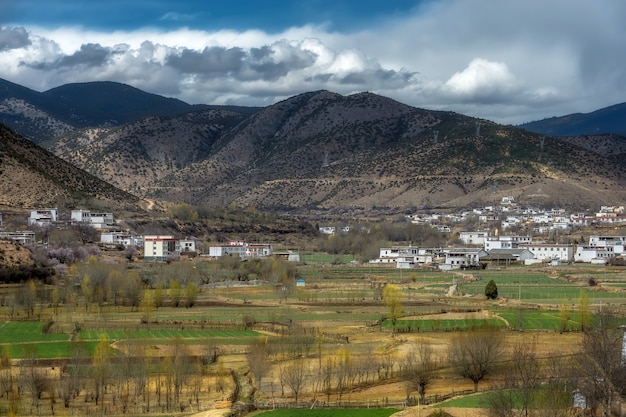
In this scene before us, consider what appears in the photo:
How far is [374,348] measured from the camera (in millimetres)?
55938

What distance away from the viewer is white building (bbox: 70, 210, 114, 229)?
12481 centimetres

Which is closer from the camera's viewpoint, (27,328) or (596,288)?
(27,328)

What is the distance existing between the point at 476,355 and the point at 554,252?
75.6 metres

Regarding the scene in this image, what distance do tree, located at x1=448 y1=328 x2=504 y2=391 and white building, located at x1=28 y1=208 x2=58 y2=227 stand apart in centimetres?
7866

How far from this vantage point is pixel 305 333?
60.4m

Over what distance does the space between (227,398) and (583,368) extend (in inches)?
633

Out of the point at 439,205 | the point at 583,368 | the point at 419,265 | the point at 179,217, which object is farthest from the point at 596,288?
the point at 439,205

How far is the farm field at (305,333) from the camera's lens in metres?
45.7

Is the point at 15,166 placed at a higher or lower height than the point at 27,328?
higher

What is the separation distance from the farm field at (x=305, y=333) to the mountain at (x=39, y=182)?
152ft

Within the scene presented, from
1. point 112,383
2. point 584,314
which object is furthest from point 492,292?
point 112,383

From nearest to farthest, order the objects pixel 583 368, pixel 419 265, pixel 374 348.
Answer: pixel 583 368
pixel 374 348
pixel 419 265

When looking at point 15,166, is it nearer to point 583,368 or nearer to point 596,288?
point 596,288

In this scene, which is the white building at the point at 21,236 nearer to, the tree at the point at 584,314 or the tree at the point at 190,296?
the tree at the point at 190,296
